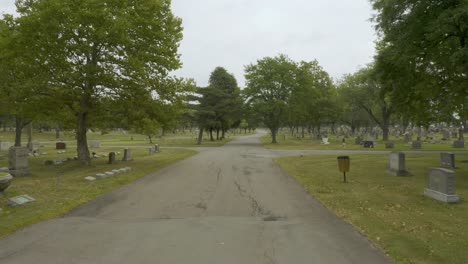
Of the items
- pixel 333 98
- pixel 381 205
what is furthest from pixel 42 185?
pixel 333 98

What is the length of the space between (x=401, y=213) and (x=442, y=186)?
2.39 metres

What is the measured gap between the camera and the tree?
155 ft

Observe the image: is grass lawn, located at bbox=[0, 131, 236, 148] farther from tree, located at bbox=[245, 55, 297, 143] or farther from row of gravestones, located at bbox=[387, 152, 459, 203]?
row of gravestones, located at bbox=[387, 152, 459, 203]

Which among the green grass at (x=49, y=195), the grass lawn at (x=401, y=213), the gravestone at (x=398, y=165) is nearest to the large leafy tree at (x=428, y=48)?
the gravestone at (x=398, y=165)

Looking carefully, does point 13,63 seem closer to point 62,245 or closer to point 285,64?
point 62,245

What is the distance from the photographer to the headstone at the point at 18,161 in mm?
15234

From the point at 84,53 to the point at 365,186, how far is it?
52.4ft

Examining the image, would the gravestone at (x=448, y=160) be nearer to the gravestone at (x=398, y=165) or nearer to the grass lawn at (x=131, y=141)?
Answer: the gravestone at (x=398, y=165)

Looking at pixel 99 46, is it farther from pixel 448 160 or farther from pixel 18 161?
pixel 448 160

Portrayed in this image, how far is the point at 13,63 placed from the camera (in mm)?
16812

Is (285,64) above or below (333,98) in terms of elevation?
above

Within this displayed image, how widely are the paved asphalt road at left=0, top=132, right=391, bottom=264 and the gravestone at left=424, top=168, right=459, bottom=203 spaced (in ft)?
12.4

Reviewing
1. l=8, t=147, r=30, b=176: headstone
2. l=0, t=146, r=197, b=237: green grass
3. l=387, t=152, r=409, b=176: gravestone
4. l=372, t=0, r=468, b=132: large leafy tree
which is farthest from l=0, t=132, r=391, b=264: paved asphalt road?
l=372, t=0, r=468, b=132: large leafy tree

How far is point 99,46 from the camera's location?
59.9 ft
